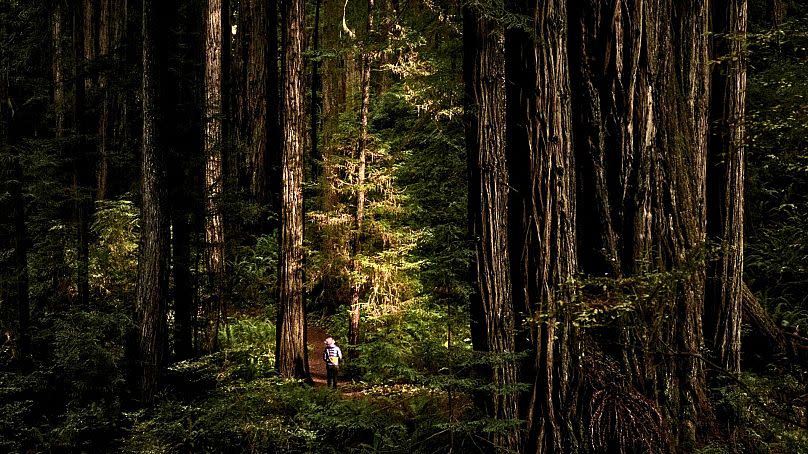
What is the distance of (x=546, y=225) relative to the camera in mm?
4730

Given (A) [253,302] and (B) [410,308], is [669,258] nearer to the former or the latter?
(B) [410,308]

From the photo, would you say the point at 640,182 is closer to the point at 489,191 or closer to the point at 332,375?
the point at 489,191

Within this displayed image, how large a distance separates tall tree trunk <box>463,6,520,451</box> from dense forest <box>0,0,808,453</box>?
0.02m

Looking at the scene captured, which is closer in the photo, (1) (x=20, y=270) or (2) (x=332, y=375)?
(1) (x=20, y=270)

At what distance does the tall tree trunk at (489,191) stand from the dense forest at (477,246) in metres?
0.02

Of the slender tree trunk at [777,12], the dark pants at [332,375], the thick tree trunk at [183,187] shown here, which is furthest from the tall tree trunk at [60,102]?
the slender tree trunk at [777,12]

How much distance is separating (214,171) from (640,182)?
7.91 metres

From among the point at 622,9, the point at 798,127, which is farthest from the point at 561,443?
the point at 622,9

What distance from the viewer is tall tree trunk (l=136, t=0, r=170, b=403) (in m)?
7.90

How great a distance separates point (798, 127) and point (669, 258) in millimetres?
1441

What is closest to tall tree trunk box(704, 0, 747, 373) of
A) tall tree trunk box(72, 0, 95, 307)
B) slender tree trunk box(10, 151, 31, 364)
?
tall tree trunk box(72, 0, 95, 307)

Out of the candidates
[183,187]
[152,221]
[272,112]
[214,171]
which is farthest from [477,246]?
[272,112]

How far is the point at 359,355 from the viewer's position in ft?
42.2

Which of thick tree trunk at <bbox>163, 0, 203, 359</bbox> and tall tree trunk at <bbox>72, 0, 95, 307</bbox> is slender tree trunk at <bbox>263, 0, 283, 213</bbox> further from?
thick tree trunk at <bbox>163, 0, 203, 359</bbox>
